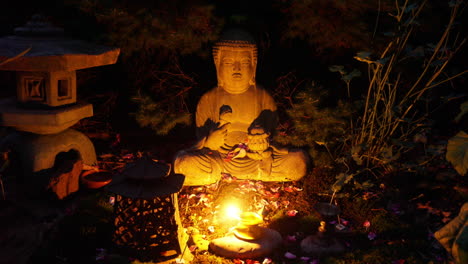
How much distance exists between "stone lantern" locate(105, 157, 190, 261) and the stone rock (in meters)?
0.31

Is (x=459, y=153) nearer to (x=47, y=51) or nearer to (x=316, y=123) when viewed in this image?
(x=316, y=123)

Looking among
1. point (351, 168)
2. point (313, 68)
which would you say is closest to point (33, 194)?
point (351, 168)

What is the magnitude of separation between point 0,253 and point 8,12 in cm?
429

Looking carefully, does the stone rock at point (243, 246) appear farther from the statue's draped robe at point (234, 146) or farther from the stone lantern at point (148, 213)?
the statue's draped robe at point (234, 146)

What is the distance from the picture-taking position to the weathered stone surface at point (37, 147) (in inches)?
204

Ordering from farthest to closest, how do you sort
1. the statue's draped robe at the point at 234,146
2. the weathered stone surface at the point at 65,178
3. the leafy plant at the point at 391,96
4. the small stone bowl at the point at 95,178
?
the statue's draped robe at the point at 234,146
the small stone bowl at the point at 95,178
the weathered stone surface at the point at 65,178
the leafy plant at the point at 391,96

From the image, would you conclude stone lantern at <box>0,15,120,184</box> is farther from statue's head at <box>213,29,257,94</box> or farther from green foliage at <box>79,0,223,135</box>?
statue's head at <box>213,29,257,94</box>

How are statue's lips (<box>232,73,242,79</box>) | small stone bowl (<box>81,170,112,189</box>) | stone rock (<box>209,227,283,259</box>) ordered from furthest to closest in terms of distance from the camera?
statue's lips (<box>232,73,242,79</box>) → small stone bowl (<box>81,170,112,189</box>) → stone rock (<box>209,227,283,259</box>)

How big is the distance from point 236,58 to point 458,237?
3.75 meters

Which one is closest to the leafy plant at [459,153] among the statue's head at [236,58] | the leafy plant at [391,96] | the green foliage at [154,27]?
the leafy plant at [391,96]

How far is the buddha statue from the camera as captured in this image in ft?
18.3

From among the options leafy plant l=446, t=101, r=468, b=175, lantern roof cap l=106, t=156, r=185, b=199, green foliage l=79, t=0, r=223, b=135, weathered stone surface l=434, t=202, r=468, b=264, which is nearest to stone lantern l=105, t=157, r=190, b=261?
lantern roof cap l=106, t=156, r=185, b=199

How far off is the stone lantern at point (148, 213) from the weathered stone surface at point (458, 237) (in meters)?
2.10

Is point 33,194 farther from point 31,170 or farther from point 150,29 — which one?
point 150,29
